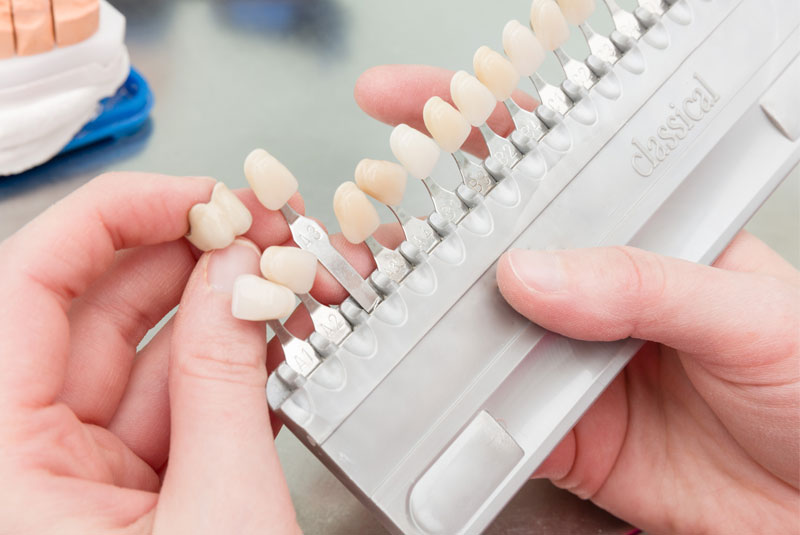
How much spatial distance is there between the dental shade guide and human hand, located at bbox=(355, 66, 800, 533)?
0.11 ft

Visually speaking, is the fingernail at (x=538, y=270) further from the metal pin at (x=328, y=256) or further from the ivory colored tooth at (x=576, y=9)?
the ivory colored tooth at (x=576, y=9)

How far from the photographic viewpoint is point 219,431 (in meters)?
0.39

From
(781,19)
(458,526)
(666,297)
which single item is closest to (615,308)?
(666,297)

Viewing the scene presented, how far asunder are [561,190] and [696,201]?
4.4 inches

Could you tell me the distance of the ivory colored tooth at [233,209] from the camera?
47 cm

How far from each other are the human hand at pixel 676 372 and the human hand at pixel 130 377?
0.18 meters

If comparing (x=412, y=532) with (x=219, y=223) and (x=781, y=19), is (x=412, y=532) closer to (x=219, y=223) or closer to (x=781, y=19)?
(x=219, y=223)

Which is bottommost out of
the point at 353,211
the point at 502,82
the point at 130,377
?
the point at 130,377

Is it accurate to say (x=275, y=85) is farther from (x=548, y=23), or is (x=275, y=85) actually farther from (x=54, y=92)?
(x=548, y=23)

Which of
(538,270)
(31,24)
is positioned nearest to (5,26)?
(31,24)

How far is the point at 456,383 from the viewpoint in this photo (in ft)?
1.49

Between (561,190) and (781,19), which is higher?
(781,19)

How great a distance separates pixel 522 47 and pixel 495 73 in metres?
0.03

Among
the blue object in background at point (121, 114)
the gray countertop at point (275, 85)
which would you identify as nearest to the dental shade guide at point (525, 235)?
the gray countertop at point (275, 85)
